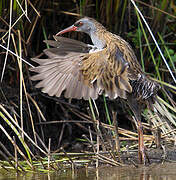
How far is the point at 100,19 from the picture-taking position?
5.64 meters

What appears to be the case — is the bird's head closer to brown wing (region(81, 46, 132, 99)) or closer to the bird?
the bird

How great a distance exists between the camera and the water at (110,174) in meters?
3.90

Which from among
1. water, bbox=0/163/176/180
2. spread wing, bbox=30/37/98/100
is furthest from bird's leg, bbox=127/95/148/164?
spread wing, bbox=30/37/98/100

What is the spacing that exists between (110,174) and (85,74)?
3.32ft

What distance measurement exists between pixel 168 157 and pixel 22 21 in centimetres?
221

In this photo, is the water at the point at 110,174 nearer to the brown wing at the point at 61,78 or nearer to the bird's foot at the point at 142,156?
the bird's foot at the point at 142,156

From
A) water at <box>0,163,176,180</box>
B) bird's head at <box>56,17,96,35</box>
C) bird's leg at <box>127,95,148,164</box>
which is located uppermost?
bird's head at <box>56,17,96,35</box>

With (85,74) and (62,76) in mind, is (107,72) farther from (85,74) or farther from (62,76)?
(62,76)

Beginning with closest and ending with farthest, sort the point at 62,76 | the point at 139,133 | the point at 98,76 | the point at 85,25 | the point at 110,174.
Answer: the point at 110,174
the point at 98,76
the point at 62,76
the point at 139,133
the point at 85,25

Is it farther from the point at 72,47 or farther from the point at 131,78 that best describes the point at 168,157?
the point at 72,47

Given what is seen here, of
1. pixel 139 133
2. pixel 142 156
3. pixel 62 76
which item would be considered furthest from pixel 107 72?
pixel 142 156

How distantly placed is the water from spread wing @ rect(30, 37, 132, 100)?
713 millimetres

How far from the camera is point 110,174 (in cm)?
405

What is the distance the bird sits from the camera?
4.23 meters
